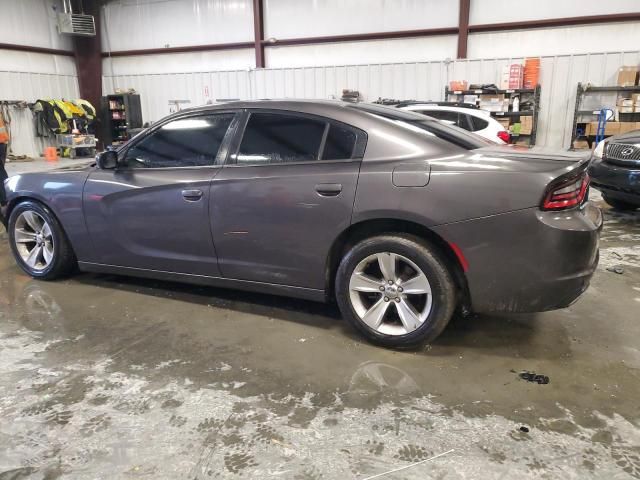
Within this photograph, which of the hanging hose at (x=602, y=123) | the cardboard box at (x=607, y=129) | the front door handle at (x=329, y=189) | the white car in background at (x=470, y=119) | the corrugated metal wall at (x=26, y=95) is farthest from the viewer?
the corrugated metal wall at (x=26, y=95)

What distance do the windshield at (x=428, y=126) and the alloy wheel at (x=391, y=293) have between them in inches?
30.9

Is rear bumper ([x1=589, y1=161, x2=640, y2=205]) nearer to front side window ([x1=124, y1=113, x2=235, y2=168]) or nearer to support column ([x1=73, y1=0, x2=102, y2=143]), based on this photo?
front side window ([x1=124, y1=113, x2=235, y2=168])

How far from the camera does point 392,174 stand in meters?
2.63

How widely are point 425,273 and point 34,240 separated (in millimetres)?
3267

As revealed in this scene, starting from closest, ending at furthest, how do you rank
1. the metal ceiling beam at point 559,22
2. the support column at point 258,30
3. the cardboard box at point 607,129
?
the cardboard box at point 607,129
the metal ceiling beam at point 559,22
the support column at point 258,30

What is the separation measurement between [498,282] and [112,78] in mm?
15623

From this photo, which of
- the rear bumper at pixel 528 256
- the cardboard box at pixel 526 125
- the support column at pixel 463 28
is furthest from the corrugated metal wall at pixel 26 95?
the rear bumper at pixel 528 256

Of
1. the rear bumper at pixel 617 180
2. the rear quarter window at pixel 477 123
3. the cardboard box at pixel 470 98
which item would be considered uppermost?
the cardboard box at pixel 470 98

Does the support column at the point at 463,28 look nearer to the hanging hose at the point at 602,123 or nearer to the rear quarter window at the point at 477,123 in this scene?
the hanging hose at the point at 602,123

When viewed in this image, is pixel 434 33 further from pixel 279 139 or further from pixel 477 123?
pixel 279 139

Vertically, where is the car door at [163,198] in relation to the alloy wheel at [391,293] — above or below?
above

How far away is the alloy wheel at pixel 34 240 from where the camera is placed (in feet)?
13.0

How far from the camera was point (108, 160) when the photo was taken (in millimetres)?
3482

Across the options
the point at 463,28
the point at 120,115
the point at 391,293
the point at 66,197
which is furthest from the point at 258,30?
the point at 391,293
